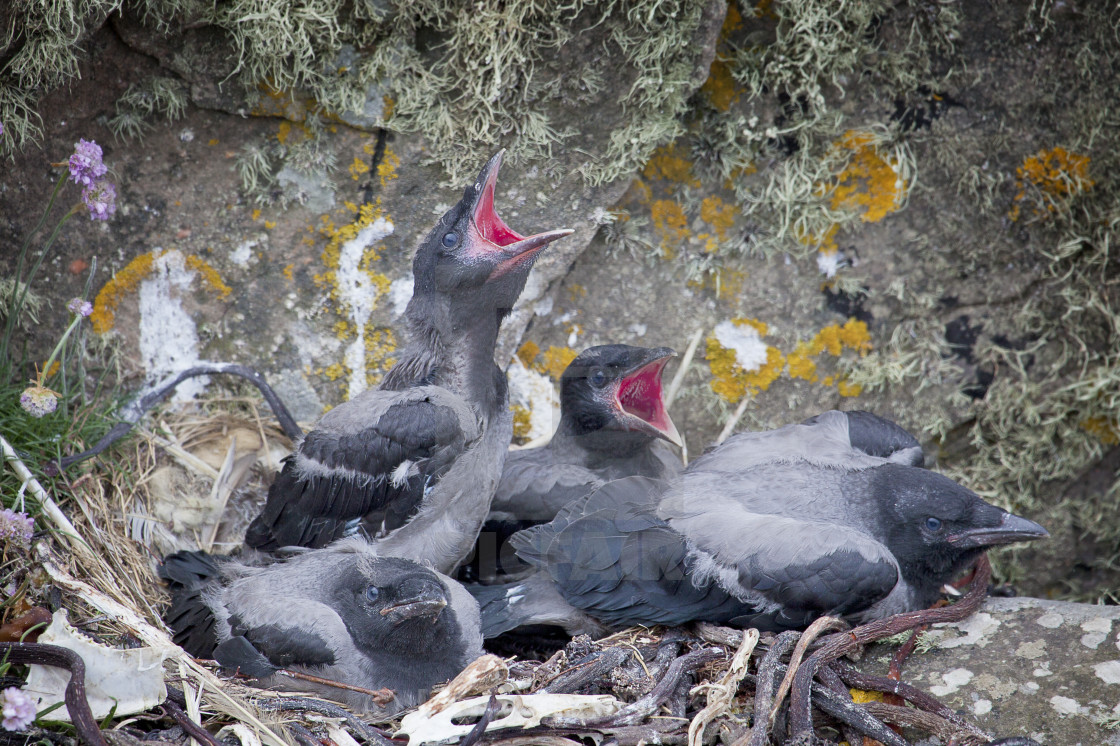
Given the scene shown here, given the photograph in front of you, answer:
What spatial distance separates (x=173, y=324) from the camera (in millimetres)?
3590

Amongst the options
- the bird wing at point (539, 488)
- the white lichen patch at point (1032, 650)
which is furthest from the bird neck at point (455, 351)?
the white lichen patch at point (1032, 650)

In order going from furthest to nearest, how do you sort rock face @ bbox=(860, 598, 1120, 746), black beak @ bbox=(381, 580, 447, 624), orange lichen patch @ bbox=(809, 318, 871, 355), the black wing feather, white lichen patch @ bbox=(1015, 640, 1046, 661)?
orange lichen patch @ bbox=(809, 318, 871, 355), the black wing feather, white lichen patch @ bbox=(1015, 640, 1046, 661), black beak @ bbox=(381, 580, 447, 624), rock face @ bbox=(860, 598, 1120, 746)

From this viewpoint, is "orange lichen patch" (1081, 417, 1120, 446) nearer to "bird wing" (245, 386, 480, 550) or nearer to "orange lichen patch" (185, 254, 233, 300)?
"bird wing" (245, 386, 480, 550)

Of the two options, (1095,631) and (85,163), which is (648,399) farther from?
(85,163)

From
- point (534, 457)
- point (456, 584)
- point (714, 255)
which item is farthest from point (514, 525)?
point (714, 255)

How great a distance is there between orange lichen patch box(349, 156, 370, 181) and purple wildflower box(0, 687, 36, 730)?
2.23m

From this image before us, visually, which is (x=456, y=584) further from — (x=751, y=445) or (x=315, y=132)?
(x=315, y=132)

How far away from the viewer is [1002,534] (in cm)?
280

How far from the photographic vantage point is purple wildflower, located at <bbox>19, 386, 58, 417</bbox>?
9.27 feet

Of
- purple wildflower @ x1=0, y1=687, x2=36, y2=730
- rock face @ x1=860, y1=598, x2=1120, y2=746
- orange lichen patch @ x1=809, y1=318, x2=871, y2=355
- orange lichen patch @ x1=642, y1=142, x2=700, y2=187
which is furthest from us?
orange lichen patch @ x1=809, y1=318, x2=871, y2=355

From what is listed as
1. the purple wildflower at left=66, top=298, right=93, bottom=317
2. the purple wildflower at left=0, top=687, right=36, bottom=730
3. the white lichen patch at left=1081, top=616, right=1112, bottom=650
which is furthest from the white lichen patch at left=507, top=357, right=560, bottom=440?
the purple wildflower at left=0, top=687, right=36, bottom=730

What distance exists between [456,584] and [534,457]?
0.76 meters

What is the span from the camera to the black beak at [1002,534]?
2781 mm

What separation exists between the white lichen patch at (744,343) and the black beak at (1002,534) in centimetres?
126
